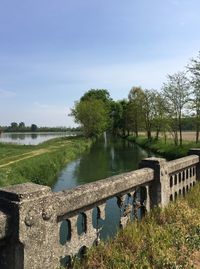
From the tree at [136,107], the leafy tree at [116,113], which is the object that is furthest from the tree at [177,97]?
the leafy tree at [116,113]

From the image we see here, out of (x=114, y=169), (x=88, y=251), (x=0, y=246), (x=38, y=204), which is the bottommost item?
(x=114, y=169)

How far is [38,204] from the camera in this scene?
12.9 feet

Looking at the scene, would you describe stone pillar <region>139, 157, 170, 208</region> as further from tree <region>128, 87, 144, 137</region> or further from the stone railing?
tree <region>128, 87, 144, 137</region>

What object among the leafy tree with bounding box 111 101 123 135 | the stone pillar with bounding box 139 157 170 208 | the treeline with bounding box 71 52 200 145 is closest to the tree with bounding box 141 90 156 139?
the treeline with bounding box 71 52 200 145

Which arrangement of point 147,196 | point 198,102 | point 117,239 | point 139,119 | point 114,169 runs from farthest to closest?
point 139,119, point 198,102, point 114,169, point 147,196, point 117,239

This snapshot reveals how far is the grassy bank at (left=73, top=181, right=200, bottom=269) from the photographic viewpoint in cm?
489

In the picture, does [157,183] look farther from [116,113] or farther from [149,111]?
[116,113]

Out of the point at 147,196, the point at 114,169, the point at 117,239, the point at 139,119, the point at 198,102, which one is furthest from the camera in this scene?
the point at 139,119

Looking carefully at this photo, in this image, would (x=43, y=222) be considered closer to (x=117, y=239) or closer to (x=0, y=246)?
(x=0, y=246)

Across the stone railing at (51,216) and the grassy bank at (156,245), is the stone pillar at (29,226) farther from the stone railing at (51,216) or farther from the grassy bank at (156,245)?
the grassy bank at (156,245)

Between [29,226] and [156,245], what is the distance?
2.40m

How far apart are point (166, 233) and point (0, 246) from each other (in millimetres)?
3059

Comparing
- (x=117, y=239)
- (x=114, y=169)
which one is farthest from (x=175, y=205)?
(x=114, y=169)

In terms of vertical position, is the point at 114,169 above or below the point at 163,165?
below
